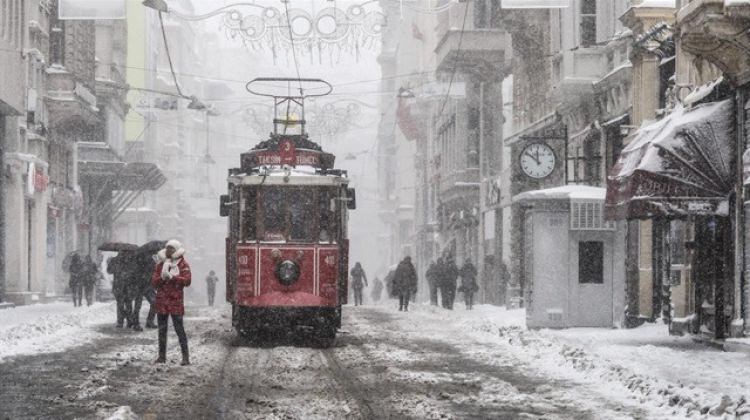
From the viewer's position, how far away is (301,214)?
22.6m

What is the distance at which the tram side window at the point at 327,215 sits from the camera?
2261 centimetres

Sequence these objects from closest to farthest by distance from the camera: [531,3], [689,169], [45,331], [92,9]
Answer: [689,169]
[531,3]
[45,331]
[92,9]

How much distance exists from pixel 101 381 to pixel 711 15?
9.96 m

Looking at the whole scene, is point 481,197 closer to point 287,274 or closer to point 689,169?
point 287,274

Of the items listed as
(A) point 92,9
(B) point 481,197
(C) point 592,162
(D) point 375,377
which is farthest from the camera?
(B) point 481,197

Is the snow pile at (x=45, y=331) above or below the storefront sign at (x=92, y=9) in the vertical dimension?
below

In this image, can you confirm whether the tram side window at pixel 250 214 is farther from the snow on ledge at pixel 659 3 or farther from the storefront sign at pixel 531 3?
Result: the snow on ledge at pixel 659 3

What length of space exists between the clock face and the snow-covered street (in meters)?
9.53

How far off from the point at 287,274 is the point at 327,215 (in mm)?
1206

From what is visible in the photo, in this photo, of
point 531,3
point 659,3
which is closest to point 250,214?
point 531,3

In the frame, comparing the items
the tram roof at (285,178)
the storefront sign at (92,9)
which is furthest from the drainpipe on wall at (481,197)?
the tram roof at (285,178)

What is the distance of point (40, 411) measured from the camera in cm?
1246

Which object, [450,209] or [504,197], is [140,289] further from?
[450,209]

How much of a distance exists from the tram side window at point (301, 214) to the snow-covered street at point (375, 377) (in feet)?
5.85
